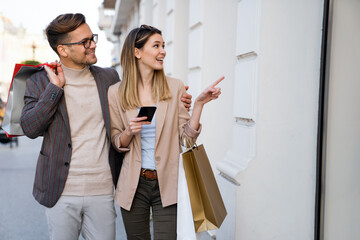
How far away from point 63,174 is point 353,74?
2.27 metres

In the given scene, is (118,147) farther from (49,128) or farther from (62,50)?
(62,50)

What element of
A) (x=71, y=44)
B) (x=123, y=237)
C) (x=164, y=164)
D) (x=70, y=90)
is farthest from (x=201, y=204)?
(x=123, y=237)

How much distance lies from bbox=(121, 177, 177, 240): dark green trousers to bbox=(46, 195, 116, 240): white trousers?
5.3 inches

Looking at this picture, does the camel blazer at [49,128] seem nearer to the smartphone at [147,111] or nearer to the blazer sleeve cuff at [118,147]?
the blazer sleeve cuff at [118,147]

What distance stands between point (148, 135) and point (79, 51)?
714mm

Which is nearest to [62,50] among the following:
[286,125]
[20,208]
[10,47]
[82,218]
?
[82,218]

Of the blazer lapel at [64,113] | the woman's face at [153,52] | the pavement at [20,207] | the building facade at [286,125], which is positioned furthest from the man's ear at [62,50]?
the pavement at [20,207]

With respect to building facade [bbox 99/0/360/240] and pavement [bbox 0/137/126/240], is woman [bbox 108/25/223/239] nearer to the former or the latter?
building facade [bbox 99/0/360/240]

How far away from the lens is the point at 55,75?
2406mm

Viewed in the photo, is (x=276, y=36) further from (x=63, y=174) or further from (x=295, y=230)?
(x=63, y=174)

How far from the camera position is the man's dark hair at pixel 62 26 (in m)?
2.40

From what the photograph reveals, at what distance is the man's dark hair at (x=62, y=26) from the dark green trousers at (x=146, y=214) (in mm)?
1064

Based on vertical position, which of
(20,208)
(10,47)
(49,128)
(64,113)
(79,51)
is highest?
(10,47)

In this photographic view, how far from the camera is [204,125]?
14.6 ft
